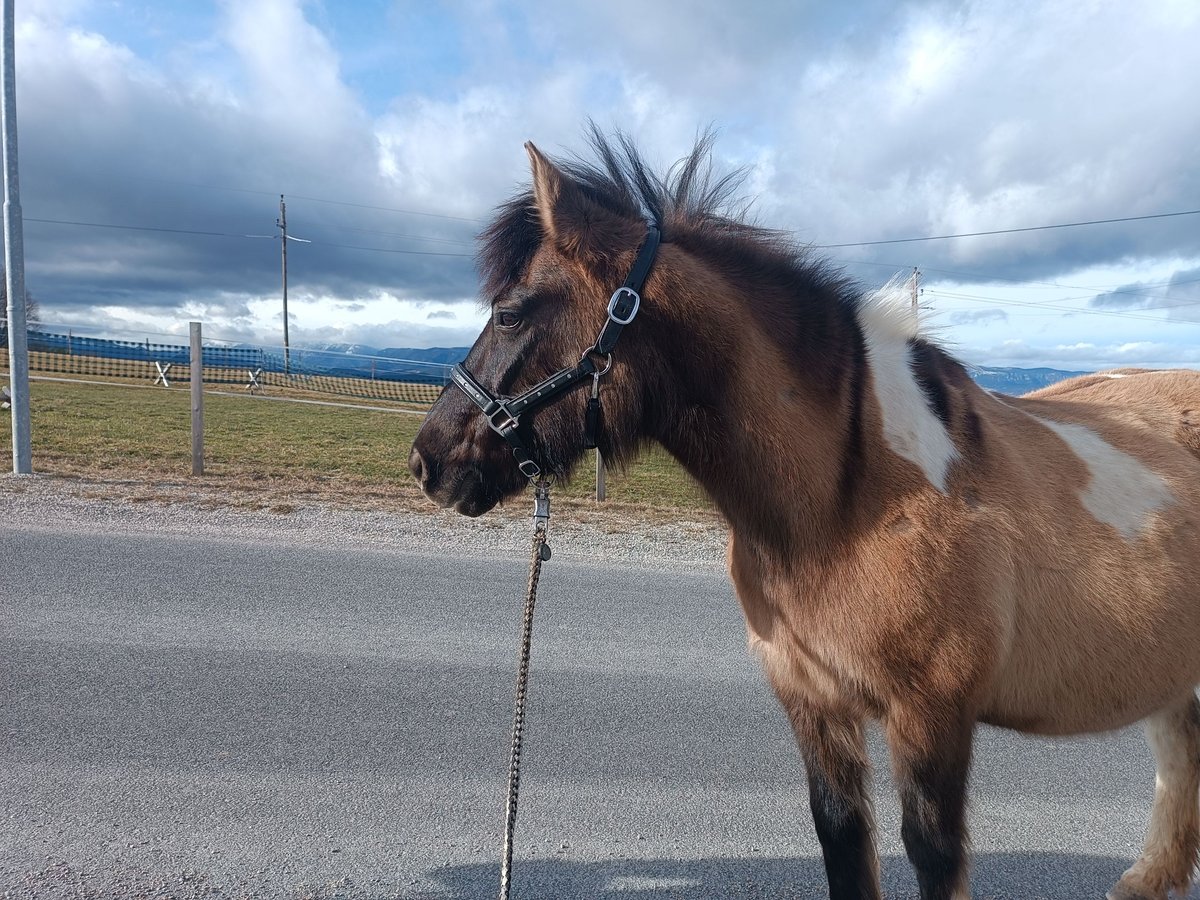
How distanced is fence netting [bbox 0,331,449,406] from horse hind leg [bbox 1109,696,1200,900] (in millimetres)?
27287

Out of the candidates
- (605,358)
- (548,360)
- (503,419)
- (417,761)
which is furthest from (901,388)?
(417,761)

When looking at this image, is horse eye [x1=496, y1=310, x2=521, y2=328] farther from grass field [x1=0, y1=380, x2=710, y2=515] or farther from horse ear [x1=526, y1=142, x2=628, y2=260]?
grass field [x1=0, y1=380, x2=710, y2=515]

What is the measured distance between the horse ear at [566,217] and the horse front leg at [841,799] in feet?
4.81

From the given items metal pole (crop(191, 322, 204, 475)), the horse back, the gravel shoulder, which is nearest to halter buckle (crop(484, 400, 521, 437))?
the horse back

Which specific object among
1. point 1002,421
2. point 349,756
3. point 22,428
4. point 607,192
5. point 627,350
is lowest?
point 349,756

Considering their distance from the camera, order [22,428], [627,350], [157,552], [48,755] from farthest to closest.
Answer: [22,428], [157,552], [48,755], [627,350]

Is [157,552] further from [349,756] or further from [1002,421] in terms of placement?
[1002,421]

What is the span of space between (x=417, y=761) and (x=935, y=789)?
78.7 inches

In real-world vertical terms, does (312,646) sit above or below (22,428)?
below

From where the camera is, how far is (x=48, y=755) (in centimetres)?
292

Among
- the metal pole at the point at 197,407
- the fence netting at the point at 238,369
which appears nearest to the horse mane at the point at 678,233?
the metal pole at the point at 197,407

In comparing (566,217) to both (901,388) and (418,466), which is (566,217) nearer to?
(418,466)

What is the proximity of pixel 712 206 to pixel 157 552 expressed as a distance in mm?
5025

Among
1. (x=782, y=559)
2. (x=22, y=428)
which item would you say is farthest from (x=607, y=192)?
(x=22, y=428)
